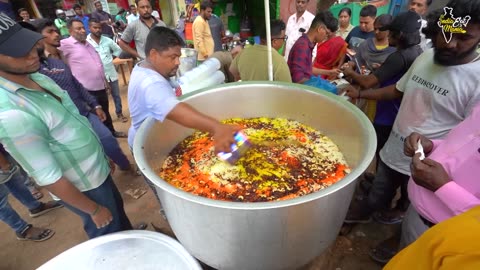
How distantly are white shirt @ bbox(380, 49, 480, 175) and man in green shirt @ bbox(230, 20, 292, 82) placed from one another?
1117mm

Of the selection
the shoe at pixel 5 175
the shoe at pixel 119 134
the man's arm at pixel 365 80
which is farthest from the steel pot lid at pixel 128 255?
the shoe at pixel 119 134

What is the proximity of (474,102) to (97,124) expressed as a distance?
3695 millimetres

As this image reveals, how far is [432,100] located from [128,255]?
7.17ft

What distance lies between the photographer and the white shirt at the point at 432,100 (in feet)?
5.32

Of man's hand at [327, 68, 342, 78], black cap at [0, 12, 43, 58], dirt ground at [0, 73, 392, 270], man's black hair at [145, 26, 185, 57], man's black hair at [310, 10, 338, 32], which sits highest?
black cap at [0, 12, 43, 58]

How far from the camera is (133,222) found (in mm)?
3035

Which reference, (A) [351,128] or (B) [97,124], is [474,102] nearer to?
(A) [351,128]

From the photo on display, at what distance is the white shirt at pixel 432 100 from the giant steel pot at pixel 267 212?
1.49 feet

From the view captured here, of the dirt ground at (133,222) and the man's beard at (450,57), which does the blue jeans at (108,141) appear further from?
the man's beard at (450,57)

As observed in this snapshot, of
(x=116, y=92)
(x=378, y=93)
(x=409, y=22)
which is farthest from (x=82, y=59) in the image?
(x=409, y=22)

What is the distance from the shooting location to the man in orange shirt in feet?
18.4

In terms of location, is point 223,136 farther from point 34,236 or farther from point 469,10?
point 34,236

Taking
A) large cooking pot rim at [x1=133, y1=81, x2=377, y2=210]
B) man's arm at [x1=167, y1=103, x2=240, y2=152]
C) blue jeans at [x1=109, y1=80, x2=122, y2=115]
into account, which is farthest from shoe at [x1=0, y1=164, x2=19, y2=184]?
blue jeans at [x1=109, y1=80, x2=122, y2=115]

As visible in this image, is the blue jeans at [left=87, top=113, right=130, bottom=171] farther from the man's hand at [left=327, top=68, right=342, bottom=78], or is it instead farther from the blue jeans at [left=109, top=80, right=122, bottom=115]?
the man's hand at [left=327, top=68, right=342, bottom=78]
